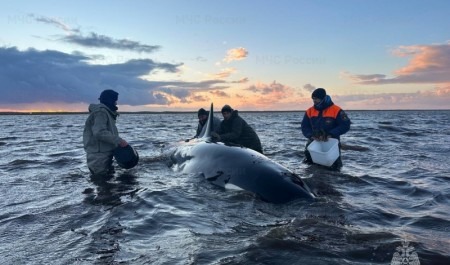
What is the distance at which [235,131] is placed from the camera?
1346 cm

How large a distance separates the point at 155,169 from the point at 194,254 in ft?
26.8

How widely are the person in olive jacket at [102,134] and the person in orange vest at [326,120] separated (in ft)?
18.7

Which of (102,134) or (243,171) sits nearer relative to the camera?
(243,171)

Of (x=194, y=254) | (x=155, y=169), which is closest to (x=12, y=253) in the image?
(x=194, y=254)

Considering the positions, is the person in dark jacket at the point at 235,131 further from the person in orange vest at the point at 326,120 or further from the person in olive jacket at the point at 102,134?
the person in olive jacket at the point at 102,134

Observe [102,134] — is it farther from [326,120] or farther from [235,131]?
[326,120]

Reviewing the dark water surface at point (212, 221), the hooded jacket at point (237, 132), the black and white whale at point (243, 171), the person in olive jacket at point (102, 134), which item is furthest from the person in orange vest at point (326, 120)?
the person in olive jacket at point (102, 134)

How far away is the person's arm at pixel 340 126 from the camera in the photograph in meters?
12.1

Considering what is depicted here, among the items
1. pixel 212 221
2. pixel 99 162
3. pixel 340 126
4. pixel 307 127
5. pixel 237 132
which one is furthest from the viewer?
pixel 237 132

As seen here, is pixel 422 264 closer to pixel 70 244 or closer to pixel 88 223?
pixel 70 244

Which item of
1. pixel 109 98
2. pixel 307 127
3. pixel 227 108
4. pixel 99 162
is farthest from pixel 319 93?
pixel 99 162

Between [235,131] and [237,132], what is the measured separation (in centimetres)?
8

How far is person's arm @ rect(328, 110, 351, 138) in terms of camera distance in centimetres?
1215

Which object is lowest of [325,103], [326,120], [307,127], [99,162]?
[99,162]
